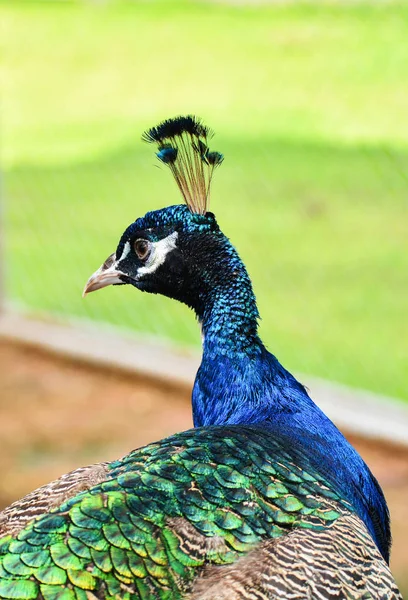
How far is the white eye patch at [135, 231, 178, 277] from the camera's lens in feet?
7.43

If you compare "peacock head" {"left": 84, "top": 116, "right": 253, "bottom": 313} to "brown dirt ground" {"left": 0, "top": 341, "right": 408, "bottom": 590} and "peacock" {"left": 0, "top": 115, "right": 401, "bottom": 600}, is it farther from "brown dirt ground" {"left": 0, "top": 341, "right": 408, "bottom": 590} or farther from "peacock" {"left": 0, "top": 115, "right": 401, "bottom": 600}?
"brown dirt ground" {"left": 0, "top": 341, "right": 408, "bottom": 590}

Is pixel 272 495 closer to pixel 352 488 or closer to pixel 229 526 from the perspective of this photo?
pixel 229 526

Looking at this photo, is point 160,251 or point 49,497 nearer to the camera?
point 49,497

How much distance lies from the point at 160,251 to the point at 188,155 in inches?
8.7

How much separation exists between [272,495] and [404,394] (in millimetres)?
3007

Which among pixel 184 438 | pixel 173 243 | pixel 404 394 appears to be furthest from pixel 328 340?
pixel 184 438

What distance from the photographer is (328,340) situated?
5238 millimetres

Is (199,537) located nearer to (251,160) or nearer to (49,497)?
(49,497)

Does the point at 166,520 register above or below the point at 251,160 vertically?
below

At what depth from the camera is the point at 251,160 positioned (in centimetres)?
736

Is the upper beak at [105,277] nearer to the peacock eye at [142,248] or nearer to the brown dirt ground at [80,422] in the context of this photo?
the peacock eye at [142,248]

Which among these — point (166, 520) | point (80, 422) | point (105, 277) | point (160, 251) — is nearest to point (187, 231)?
point (160, 251)

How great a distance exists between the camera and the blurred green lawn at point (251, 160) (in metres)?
5.56

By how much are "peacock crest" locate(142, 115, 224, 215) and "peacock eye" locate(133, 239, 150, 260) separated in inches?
5.3
